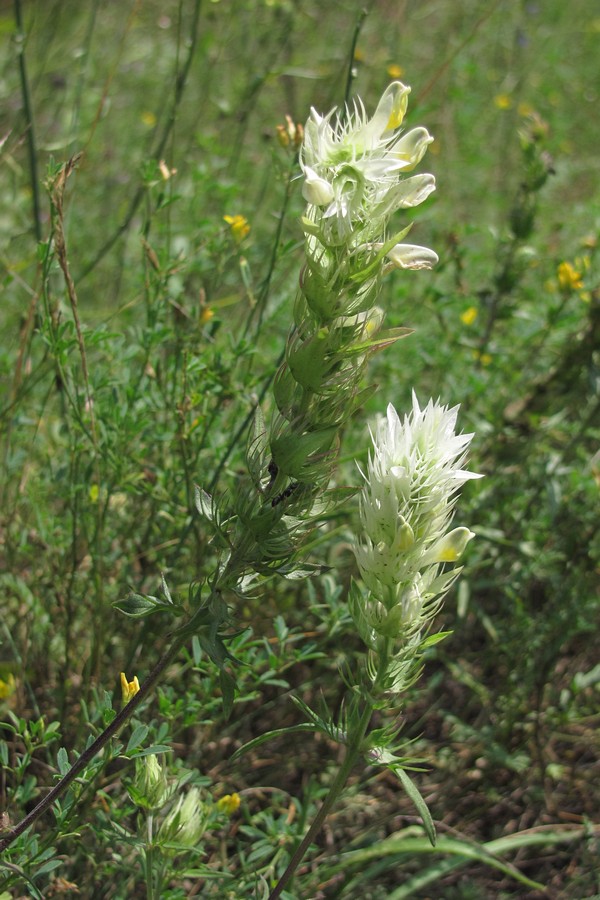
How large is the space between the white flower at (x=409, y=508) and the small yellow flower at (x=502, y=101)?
4.46 m

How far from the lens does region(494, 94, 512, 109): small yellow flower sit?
506cm

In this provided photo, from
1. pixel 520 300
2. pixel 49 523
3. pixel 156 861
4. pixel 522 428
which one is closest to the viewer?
pixel 156 861

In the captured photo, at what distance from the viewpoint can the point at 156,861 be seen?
4.69 feet

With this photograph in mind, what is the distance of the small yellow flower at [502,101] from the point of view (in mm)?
5062

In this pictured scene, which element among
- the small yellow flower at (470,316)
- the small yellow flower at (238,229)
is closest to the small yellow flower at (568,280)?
the small yellow flower at (470,316)

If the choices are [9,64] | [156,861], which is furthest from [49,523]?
[9,64]

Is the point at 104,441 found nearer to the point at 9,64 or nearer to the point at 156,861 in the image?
the point at 156,861

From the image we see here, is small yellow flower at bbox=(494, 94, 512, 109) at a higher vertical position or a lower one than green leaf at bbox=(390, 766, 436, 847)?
higher

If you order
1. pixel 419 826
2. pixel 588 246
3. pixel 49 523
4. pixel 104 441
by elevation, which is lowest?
pixel 419 826

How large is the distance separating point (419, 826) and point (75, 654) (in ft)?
2.84

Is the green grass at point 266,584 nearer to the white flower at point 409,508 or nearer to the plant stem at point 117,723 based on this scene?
the plant stem at point 117,723

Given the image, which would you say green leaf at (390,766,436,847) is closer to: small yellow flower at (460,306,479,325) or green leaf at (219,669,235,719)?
green leaf at (219,669,235,719)

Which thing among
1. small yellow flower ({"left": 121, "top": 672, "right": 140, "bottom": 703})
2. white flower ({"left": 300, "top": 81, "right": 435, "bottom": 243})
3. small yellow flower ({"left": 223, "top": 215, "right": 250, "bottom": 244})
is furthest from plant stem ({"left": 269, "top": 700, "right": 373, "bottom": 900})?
small yellow flower ({"left": 223, "top": 215, "right": 250, "bottom": 244})

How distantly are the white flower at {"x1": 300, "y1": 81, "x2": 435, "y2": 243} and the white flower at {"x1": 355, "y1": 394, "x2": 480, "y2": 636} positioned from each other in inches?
10.9
